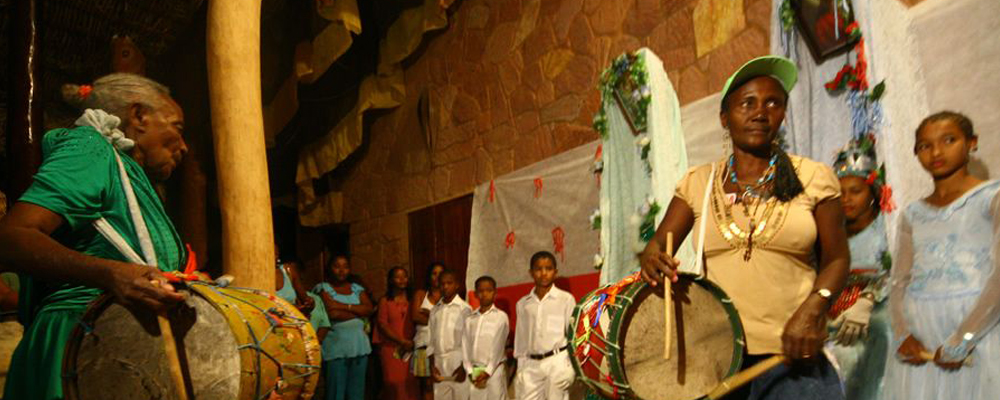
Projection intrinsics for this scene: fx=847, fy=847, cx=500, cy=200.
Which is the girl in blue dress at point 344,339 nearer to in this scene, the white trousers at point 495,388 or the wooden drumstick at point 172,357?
the white trousers at point 495,388

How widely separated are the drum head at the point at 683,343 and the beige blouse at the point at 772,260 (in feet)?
0.27

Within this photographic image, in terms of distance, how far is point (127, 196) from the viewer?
6.74 ft

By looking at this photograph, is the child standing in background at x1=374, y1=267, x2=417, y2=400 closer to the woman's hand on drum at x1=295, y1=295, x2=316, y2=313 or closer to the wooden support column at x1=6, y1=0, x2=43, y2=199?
the woman's hand on drum at x1=295, y1=295, x2=316, y2=313

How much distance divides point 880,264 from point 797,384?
161cm

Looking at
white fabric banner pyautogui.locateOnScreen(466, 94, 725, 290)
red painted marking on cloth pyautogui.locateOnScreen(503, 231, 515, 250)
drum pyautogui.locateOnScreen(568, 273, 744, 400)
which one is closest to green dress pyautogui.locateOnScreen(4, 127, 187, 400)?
drum pyautogui.locateOnScreen(568, 273, 744, 400)

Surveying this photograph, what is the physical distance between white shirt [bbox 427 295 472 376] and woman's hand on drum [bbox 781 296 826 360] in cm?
563

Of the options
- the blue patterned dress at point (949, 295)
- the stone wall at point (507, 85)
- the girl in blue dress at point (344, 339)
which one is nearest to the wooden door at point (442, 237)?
the stone wall at point (507, 85)

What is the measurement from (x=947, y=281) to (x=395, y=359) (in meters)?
6.28

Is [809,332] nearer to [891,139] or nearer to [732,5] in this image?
[891,139]

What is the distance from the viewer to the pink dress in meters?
8.70

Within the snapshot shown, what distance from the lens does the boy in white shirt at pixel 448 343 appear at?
306 inches

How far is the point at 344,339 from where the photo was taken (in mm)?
7957

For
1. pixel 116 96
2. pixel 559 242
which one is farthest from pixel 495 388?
pixel 116 96

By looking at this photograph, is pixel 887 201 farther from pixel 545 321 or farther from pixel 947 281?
pixel 545 321
